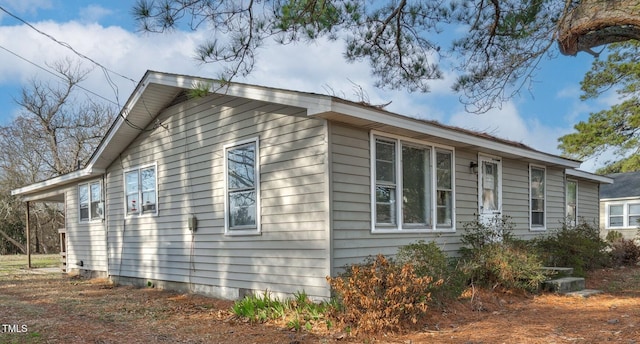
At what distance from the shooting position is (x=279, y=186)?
24.4 feet

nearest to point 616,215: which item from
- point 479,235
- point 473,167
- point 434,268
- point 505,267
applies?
point 473,167

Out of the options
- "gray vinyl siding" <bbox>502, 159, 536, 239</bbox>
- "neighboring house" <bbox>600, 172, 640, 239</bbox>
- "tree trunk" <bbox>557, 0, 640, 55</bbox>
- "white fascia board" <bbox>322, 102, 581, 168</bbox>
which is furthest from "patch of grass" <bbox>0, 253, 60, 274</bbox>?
"neighboring house" <bbox>600, 172, 640, 239</bbox>

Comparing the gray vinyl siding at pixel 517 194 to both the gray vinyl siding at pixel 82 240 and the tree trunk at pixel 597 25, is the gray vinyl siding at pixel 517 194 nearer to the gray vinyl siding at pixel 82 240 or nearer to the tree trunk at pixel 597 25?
the tree trunk at pixel 597 25

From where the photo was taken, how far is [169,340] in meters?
5.73

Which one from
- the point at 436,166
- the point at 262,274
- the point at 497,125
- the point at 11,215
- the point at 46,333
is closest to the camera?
the point at 46,333

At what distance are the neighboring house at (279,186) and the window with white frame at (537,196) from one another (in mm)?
48

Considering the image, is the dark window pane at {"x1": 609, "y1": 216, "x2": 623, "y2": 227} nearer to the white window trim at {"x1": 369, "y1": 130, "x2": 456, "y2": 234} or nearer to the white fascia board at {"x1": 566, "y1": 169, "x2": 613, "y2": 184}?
the white fascia board at {"x1": 566, "y1": 169, "x2": 613, "y2": 184}

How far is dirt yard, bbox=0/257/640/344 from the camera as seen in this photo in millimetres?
5387

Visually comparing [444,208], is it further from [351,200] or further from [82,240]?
[82,240]

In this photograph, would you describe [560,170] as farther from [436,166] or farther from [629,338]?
[629,338]

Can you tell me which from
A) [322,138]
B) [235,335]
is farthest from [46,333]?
[322,138]

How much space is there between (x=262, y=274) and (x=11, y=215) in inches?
996

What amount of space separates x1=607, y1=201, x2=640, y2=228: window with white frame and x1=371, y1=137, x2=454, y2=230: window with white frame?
51.7ft

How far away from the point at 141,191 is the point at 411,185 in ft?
20.1
